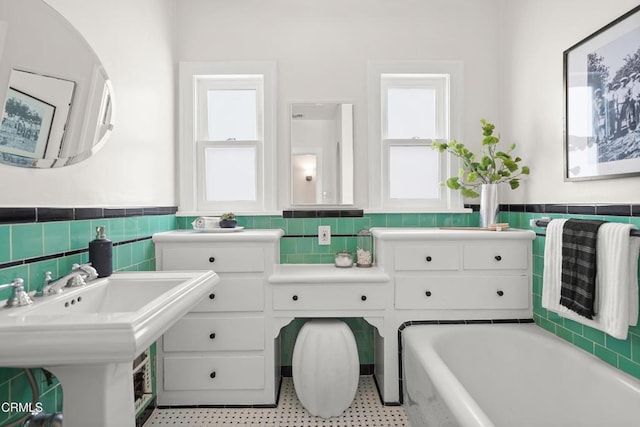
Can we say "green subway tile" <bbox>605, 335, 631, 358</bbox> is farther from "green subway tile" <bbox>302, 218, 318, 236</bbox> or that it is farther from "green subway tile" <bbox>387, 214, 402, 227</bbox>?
"green subway tile" <bbox>302, 218, 318, 236</bbox>

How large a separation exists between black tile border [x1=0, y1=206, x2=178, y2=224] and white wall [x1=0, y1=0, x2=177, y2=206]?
0.09 ft

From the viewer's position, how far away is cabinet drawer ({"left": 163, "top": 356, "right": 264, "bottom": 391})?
2174 millimetres

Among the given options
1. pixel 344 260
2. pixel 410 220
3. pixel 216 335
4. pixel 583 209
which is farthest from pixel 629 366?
pixel 216 335

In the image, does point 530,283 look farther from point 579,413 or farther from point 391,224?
point 391,224

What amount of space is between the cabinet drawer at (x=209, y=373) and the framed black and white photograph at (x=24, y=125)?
1420 millimetres

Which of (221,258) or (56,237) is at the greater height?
(56,237)

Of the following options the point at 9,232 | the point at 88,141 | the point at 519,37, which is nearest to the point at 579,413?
the point at 519,37

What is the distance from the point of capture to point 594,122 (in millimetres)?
1768

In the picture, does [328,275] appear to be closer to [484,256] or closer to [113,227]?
[484,256]

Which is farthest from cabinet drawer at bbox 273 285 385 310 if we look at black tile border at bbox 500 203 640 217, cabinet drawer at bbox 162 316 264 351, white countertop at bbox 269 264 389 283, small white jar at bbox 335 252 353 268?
black tile border at bbox 500 203 640 217

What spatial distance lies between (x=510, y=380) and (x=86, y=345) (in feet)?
6.61

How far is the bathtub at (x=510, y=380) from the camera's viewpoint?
1.47 m

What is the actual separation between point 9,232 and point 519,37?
2978 millimetres

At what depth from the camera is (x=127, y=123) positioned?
1972mm
